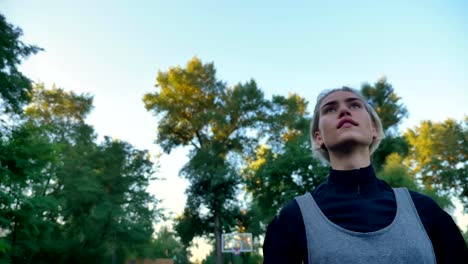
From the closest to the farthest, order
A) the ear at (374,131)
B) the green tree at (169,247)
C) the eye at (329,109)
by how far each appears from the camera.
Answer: the eye at (329,109), the ear at (374,131), the green tree at (169,247)

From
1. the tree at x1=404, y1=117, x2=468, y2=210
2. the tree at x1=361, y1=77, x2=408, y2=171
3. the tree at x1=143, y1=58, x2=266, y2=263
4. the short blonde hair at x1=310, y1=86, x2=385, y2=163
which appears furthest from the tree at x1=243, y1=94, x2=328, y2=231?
the short blonde hair at x1=310, y1=86, x2=385, y2=163

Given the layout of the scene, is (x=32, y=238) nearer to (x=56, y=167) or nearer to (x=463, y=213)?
(x=56, y=167)

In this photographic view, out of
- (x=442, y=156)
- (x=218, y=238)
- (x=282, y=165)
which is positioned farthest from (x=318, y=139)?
(x=442, y=156)

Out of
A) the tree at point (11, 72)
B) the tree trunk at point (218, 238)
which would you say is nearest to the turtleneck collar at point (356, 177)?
the tree at point (11, 72)

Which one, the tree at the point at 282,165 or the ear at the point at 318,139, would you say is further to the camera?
the tree at the point at 282,165

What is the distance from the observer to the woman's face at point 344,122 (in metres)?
1.74

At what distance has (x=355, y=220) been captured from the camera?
1549mm

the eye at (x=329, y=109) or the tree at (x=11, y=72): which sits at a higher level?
the tree at (x=11, y=72)

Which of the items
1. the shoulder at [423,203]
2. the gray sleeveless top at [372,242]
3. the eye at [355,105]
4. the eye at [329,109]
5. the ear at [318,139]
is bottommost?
the gray sleeveless top at [372,242]

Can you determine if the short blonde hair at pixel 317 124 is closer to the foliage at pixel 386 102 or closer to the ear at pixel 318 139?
the ear at pixel 318 139

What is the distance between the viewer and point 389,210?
5.19 feet

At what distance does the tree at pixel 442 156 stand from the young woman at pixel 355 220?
1548 inches

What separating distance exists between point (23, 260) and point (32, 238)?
2.16 metres

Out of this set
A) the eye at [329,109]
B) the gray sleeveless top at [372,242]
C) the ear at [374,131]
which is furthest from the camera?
the ear at [374,131]
